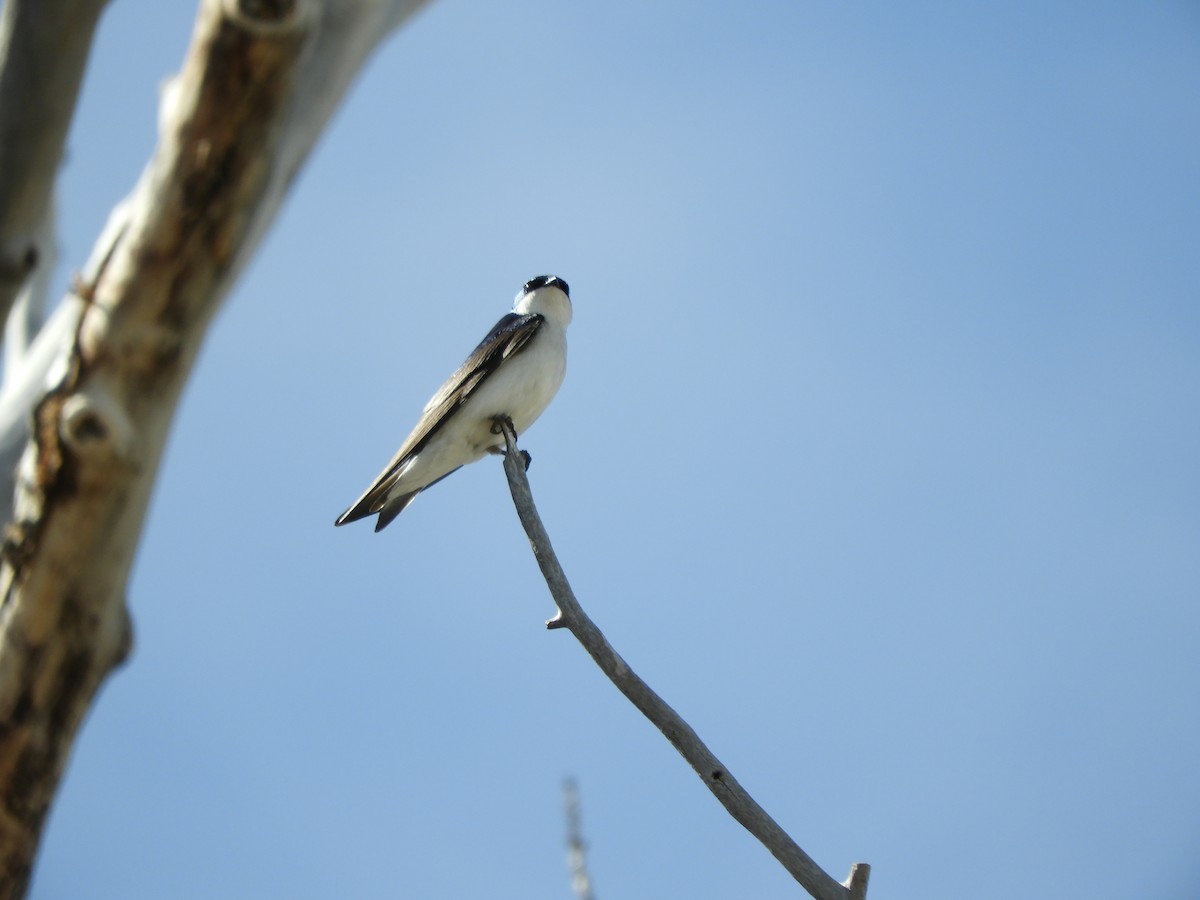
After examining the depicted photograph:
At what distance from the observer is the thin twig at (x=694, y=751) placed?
3.57 m

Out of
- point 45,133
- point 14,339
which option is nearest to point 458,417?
point 14,339

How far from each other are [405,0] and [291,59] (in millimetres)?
638

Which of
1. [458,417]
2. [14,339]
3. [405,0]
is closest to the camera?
[405,0]

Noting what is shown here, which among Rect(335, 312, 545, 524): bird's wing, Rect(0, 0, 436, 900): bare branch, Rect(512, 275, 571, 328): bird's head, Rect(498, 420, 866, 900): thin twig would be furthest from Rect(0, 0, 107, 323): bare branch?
Rect(512, 275, 571, 328): bird's head

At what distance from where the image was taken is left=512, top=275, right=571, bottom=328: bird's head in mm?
8727

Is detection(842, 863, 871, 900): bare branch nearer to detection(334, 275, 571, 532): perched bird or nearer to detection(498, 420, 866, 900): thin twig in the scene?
detection(498, 420, 866, 900): thin twig

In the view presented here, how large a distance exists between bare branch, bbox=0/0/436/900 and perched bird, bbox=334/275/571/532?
16.2 feet

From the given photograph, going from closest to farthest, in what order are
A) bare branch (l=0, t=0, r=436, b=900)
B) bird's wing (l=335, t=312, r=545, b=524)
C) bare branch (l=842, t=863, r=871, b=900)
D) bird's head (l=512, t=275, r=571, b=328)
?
bare branch (l=0, t=0, r=436, b=900), bare branch (l=842, t=863, r=871, b=900), bird's wing (l=335, t=312, r=545, b=524), bird's head (l=512, t=275, r=571, b=328)

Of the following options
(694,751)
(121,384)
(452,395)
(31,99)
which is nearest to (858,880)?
(694,751)

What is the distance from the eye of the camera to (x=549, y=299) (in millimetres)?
8898

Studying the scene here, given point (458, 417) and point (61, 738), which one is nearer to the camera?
point (61, 738)

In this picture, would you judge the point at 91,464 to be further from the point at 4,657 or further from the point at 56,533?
the point at 4,657

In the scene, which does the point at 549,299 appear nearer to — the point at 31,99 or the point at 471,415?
the point at 471,415

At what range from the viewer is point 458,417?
7281mm
